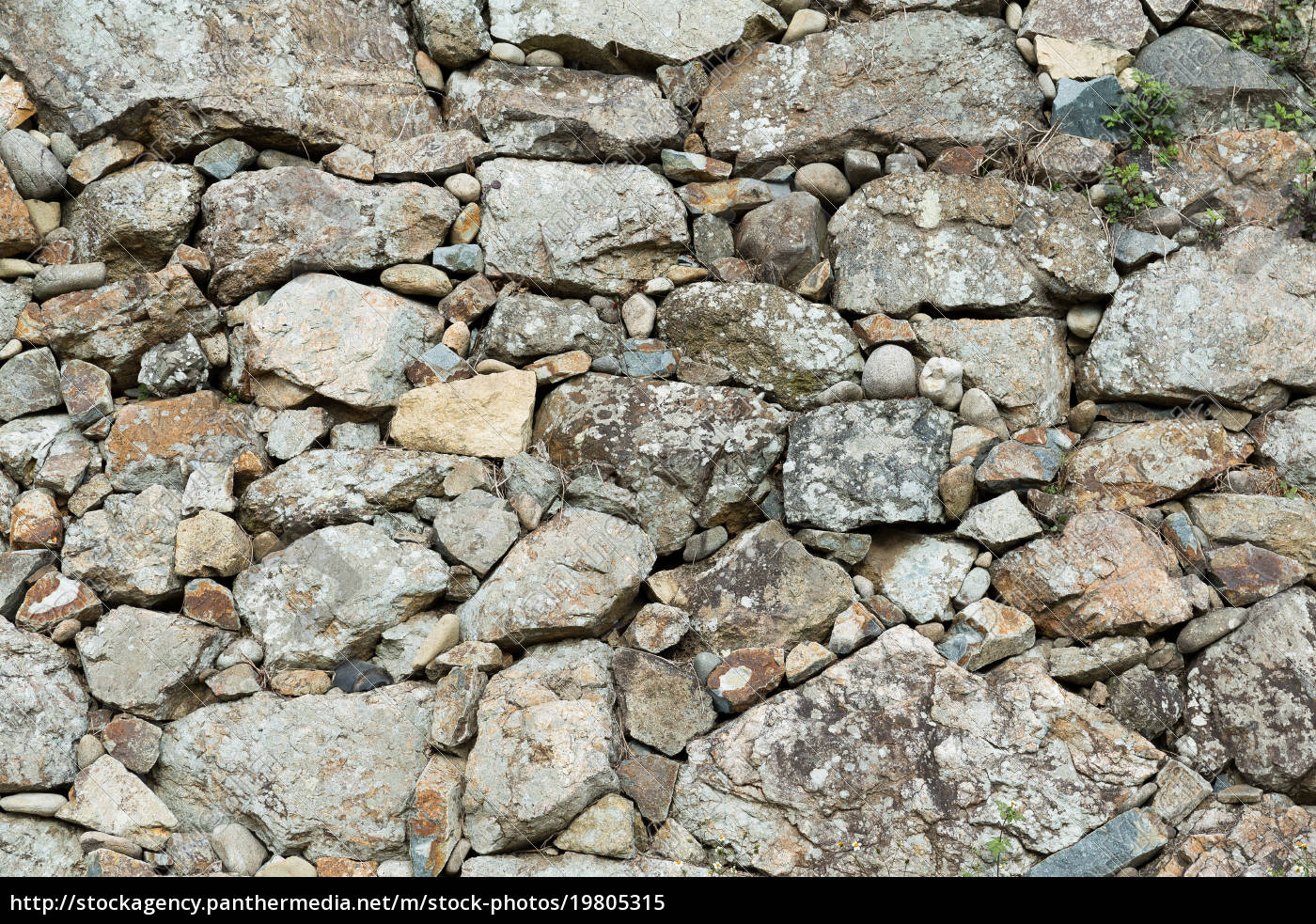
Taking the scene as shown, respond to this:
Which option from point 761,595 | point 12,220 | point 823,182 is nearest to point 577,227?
point 823,182

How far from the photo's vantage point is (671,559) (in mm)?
4531

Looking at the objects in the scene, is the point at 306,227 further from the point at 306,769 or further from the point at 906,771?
the point at 906,771

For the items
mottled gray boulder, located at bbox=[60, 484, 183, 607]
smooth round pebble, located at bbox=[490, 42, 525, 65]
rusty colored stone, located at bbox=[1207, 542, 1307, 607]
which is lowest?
rusty colored stone, located at bbox=[1207, 542, 1307, 607]

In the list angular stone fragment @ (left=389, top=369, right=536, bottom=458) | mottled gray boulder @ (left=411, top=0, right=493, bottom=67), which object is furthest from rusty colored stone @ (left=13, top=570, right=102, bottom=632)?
mottled gray boulder @ (left=411, top=0, right=493, bottom=67)

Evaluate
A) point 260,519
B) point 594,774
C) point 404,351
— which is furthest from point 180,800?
point 404,351

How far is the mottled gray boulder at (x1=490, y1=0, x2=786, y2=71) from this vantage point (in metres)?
5.22

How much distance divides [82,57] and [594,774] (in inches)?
171

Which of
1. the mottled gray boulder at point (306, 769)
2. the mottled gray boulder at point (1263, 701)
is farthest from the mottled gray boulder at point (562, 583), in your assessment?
the mottled gray boulder at point (1263, 701)

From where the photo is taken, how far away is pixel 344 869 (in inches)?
151

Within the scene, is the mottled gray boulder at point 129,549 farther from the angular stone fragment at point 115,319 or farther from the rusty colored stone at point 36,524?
the angular stone fragment at point 115,319

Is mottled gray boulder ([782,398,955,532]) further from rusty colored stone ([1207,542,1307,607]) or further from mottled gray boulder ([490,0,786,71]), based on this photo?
mottled gray boulder ([490,0,786,71])

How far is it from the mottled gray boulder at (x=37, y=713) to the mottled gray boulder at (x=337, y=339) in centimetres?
146

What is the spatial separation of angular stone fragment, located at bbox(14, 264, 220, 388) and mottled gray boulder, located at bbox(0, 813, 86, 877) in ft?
6.81
